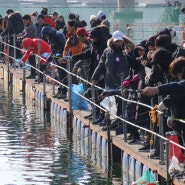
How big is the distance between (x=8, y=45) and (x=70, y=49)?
9.52 meters

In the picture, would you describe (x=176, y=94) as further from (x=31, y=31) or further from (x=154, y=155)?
(x=31, y=31)

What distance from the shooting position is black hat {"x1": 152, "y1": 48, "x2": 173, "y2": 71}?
53.6ft

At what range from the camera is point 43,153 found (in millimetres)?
21609

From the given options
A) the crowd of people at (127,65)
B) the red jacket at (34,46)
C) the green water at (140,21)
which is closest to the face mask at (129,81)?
the crowd of people at (127,65)

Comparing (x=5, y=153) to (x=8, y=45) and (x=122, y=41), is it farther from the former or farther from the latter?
(x=8, y=45)

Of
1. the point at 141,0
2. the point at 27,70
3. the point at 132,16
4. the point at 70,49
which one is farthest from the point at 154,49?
the point at 141,0

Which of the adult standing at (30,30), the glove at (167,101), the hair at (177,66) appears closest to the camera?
the hair at (177,66)

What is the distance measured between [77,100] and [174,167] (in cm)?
886

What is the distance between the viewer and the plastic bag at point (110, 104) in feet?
66.1

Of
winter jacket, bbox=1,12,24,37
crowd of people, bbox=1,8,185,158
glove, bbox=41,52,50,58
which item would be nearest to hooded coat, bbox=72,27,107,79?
crowd of people, bbox=1,8,185,158

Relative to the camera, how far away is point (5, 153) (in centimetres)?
A: 2164

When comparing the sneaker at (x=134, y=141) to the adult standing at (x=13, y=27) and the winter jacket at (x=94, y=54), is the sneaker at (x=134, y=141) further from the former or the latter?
the adult standing at (x=13, y=27)

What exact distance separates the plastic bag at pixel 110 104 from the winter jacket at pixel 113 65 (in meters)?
0.31

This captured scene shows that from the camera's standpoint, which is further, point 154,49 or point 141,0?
point 141,0
